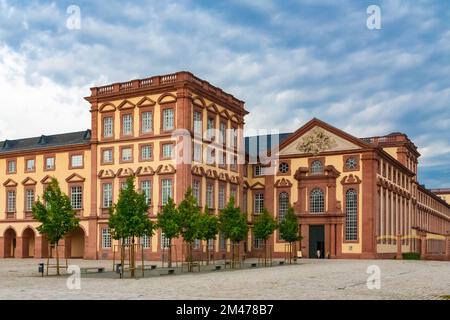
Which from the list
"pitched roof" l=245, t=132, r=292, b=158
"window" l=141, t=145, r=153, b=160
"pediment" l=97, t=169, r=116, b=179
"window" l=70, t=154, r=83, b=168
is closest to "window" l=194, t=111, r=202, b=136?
"window" l=141, t=145, r=153, b=160

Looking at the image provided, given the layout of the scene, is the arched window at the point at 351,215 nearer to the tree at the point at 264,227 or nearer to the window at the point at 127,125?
the tree at the point at 264,227

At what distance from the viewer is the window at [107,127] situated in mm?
60531

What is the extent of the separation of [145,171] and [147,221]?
75.6ft

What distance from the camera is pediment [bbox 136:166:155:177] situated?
2272 inches

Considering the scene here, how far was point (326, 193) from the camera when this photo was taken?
66125 mm

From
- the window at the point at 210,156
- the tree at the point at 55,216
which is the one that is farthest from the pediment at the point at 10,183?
the tree at the point at 55,216

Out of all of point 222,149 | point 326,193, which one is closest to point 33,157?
point 222,149

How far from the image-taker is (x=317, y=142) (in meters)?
67.6

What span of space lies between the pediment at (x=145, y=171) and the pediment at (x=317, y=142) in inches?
703

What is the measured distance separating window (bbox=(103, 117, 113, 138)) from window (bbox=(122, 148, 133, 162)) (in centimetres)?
238

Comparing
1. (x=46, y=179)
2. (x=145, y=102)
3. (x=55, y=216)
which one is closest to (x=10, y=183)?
(x=46, y=179)

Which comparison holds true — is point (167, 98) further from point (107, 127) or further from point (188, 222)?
point (188, 222)

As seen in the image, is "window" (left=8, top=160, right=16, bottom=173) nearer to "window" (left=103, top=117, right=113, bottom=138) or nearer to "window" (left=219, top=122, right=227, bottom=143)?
"window" (left=103, top=117, right=113, bottom=138)

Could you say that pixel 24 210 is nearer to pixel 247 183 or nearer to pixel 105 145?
pixel 105 145
